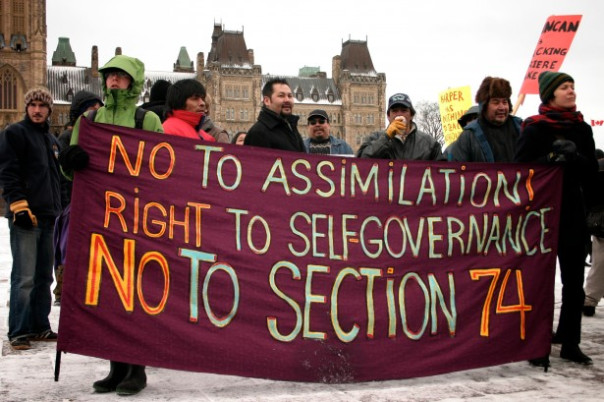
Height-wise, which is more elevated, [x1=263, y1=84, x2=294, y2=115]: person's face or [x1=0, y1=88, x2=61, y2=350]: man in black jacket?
Result: [x1=263, y1=84, x2=294, y2=115]: person's face

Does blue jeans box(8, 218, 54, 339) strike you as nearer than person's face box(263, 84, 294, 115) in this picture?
No

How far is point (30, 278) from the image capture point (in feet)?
17.5

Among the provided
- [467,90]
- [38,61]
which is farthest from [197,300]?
[38,61]

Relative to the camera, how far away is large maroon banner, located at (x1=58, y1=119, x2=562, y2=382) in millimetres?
3914

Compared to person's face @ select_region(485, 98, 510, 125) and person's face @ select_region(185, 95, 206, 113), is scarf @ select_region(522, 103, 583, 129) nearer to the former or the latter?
person's face @ select_region(485, 98, 510, 125)

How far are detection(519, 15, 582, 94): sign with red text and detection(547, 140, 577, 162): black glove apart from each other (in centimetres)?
373

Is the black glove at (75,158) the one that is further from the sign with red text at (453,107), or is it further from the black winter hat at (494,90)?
the sign with red text at (453,107)

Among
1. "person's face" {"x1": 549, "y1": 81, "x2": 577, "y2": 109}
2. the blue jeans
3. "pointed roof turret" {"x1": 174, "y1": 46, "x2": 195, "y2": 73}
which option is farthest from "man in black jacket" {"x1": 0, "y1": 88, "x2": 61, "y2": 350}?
"pointed roof turret" {"x1": 174, "y1": 46, "x2": 195, "y2": 73}

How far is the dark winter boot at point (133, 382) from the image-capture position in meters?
3.89

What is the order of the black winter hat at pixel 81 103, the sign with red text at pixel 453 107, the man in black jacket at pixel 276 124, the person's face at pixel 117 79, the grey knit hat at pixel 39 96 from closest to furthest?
the person's face at pixel 117 79, the man in black jacket at pixel 276 124, the grey knit hat at pixel 39 96, the black winter hat at pixel 81 103, the sign with red text at pixel 453 107

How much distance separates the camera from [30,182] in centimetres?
543

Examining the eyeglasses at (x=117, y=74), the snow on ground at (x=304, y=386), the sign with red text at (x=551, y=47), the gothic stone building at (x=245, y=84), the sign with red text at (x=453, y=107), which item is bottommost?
the snow on ground at (x=304, y=386)

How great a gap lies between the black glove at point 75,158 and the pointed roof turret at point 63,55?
89.6 meters

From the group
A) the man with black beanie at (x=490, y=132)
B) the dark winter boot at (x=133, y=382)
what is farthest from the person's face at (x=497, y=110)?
the dark winter boot at (x=133, y=382)
